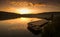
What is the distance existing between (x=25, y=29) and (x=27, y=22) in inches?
1.9

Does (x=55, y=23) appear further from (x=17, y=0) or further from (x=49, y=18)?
(x=17, y=0)

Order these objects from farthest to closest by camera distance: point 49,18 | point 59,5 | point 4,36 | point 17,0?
point 17,0, point 59,5, point 49,18, point 4,36

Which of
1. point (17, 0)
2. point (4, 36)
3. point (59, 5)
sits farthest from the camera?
point (17, 0)

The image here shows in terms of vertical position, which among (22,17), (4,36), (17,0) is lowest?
(4,36)

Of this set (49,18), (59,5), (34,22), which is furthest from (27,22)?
(59,5)

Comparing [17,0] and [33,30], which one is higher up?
[17,0]

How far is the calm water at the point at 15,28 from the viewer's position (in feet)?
4.05

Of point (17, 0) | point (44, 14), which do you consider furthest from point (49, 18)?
point (17, 0)

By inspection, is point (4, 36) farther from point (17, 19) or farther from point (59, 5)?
point (59, 5)

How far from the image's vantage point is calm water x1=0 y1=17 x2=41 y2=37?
123cm

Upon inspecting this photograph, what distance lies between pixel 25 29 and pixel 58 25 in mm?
245

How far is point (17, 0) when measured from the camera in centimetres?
168

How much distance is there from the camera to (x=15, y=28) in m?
1.25

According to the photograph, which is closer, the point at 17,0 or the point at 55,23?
the point at 55,23
